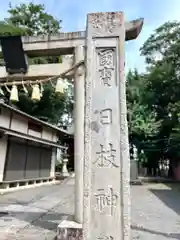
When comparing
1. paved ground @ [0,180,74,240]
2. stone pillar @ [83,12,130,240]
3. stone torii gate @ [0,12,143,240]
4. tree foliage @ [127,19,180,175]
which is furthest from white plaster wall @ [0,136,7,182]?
tree foliage @ [127,19,180,175]

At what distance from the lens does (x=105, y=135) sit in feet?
12.9

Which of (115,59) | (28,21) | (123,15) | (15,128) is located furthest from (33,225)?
(28,21)

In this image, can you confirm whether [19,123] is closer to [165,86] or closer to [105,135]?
[105,135]

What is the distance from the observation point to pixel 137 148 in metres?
25.4

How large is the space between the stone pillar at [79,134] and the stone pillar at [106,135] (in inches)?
50.4

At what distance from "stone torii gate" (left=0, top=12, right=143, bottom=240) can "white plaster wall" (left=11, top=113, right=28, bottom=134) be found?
926 cm

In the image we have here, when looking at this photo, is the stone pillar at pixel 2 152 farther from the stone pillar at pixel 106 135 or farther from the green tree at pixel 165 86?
the green tree at pixel 165 86

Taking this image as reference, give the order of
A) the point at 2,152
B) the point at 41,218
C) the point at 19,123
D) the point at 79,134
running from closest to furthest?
the point at 79,134
the point at 41,218
the point at 2,152
the point at 19,123

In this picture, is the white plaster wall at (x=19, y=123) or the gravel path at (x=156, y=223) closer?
the gravel path at (x=156, y=223)

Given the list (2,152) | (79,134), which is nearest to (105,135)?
(79,134)

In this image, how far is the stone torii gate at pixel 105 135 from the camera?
3.69 metres

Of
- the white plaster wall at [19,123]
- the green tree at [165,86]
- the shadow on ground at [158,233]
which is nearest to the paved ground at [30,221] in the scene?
the shadow on ground at [158,233]

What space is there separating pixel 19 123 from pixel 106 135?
35.3 feet

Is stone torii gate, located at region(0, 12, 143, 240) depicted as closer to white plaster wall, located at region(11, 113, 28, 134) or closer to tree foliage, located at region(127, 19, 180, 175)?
white plaster wall, located at region(11, 113, 28, 134)
